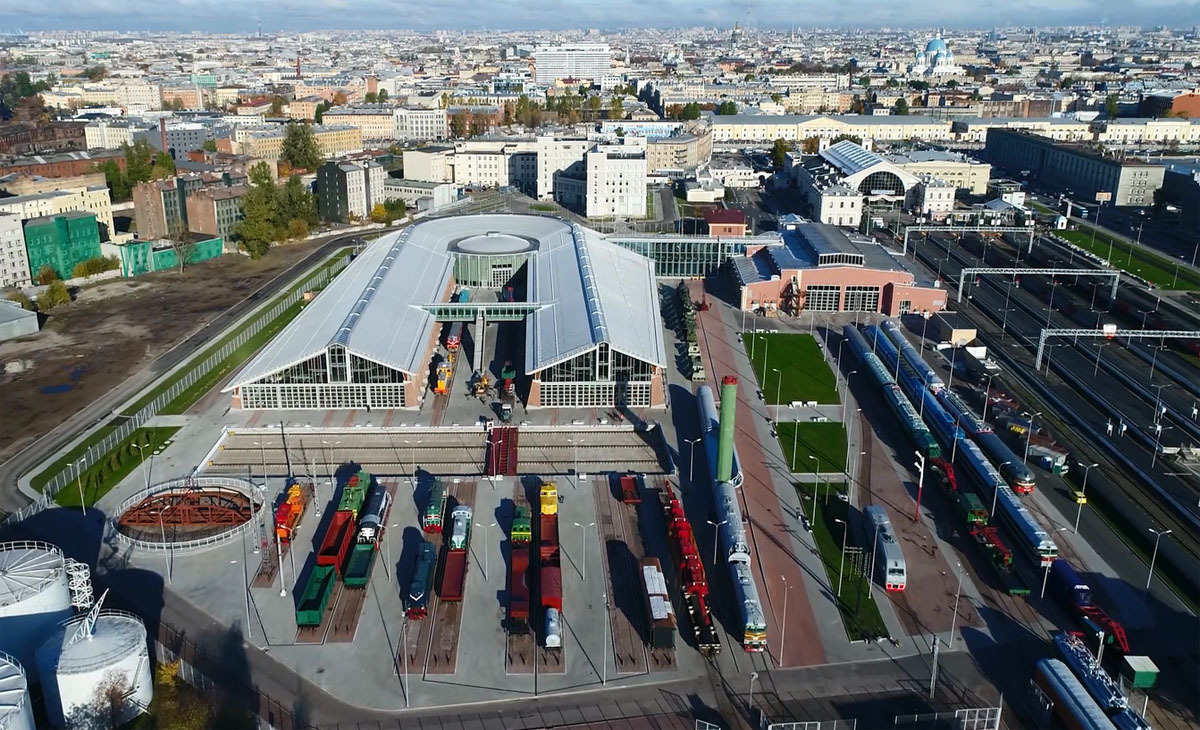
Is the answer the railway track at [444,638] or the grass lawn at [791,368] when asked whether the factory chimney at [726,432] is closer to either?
the grass lawn at [791,368]

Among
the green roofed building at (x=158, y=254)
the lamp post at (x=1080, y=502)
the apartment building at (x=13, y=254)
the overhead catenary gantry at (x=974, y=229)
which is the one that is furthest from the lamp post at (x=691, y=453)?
the apartment building at (x=13, y=254)

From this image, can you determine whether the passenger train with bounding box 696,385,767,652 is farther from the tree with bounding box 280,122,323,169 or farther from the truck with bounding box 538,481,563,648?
the tree with bounding box 280,122,323,169

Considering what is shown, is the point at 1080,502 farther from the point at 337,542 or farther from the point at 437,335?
the point at 437,335

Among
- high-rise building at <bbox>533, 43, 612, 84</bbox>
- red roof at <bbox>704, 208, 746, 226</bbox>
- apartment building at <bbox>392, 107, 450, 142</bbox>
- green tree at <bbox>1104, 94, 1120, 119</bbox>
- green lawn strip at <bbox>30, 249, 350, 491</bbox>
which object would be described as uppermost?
high-rise building at <bbox>533, 43, 612, 84</bbox>

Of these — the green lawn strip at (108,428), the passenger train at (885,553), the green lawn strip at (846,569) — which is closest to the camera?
the green lawn strip at (846,569)

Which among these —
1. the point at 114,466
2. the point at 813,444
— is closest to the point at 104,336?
the point at 114,466

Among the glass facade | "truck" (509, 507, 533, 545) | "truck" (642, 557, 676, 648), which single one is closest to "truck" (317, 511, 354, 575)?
"truck" (509, 507, 533, 545)
